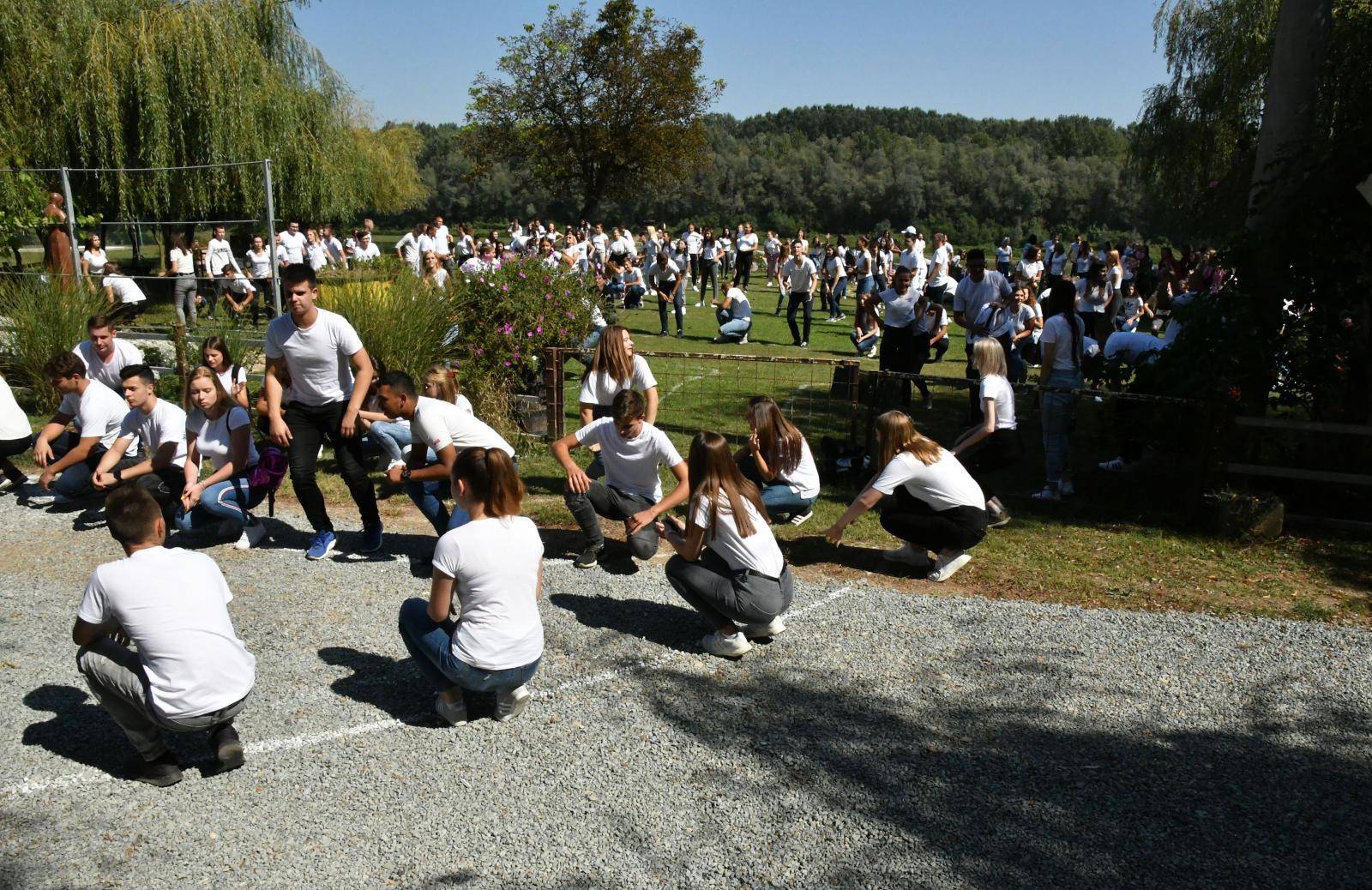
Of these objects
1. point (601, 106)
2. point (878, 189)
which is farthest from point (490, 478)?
point (878, 189)

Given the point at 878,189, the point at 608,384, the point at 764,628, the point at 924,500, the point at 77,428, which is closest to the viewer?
the point at 764,628

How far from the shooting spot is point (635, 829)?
4.08m

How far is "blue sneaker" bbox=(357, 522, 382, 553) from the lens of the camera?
7.32m

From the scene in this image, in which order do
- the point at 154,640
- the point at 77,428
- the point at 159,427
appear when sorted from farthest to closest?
the point at 77,428, the point at 159,427, the point at 154,640

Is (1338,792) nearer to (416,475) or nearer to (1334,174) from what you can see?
(416,475)

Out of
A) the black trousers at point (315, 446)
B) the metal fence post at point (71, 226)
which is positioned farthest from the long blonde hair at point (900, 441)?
the metal fence post at point (71, 226)

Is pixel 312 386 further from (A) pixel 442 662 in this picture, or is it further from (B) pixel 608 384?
(A) pixel 442 662

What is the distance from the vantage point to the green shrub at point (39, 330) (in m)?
11.2

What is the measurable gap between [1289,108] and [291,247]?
16.1 m

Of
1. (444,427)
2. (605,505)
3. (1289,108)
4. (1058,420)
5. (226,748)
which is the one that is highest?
(1289,108)

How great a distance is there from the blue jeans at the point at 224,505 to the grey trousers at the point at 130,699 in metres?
3.12

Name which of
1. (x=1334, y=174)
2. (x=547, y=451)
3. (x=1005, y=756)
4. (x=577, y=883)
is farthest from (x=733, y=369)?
(x=577, y=883)

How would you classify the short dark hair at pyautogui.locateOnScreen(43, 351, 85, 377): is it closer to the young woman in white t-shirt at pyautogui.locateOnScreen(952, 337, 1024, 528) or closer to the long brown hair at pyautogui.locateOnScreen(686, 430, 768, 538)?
the long brown hair at pyautogui.locateOnScreen(686, 430, 768, 538)

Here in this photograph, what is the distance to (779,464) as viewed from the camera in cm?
759
